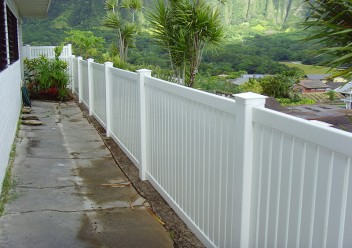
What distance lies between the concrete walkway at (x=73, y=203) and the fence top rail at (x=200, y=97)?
47.0 inches

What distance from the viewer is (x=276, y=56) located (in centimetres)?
2980

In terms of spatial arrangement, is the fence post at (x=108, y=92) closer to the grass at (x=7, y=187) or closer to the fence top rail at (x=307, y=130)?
the grass at (x=7, y=187)

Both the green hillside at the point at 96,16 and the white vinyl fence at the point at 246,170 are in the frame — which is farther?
the green hillside at the point at 96,16

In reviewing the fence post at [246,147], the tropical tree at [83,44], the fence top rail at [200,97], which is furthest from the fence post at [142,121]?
the tropical tree at [83,44]

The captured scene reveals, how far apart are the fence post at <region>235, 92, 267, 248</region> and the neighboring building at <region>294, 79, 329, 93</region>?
4760 cm

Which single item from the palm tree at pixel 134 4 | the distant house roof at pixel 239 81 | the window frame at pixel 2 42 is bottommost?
the distant house roof at pixel 239 81

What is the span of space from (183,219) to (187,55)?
724cm

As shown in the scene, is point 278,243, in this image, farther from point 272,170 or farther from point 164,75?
point 164,75


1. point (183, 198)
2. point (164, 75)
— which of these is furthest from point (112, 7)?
point (183, 198)

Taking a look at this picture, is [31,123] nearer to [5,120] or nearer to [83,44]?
[5,120]

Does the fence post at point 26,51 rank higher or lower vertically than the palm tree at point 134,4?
lower

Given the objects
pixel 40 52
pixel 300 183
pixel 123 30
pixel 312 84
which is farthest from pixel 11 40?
pixel 312 84

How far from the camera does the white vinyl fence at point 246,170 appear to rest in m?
1.86

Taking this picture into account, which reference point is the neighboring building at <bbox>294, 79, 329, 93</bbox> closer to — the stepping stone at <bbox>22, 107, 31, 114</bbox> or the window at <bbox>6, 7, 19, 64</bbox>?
the stepping stone at <bbox>22, 107, 31, 114</bbox>
